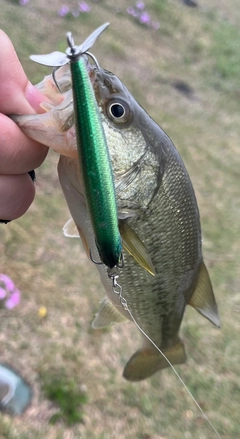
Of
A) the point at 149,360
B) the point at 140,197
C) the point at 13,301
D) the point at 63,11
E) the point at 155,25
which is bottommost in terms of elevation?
the point at 13,301

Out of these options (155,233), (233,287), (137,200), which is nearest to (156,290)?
(155,233)

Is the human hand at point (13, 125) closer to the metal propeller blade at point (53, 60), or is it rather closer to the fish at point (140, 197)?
the fish at point (140, 197)

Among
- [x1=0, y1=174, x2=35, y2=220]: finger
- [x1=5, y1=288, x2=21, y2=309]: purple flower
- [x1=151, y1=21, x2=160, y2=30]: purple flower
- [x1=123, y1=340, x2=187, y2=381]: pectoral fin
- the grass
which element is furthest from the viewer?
[x1=151, y1=21, x2=160, y2=30]: purple flower

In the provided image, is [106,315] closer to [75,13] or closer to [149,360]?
[149,360]

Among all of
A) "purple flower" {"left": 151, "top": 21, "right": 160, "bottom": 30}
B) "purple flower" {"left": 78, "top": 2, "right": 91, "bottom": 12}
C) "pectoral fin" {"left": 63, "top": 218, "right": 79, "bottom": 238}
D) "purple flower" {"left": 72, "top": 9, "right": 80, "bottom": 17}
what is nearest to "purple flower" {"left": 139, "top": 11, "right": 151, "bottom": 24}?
Answer: "purple flower" {"left": 151, "top": 21, "right": 160, "bottom": 30}

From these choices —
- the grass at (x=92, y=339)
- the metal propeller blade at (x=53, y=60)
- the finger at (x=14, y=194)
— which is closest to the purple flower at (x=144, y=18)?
the grass at (x=92, y=339)

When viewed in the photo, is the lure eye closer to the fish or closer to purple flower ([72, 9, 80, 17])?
the fish

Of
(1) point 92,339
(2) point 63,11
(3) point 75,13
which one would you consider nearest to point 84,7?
(3) point 75,13
